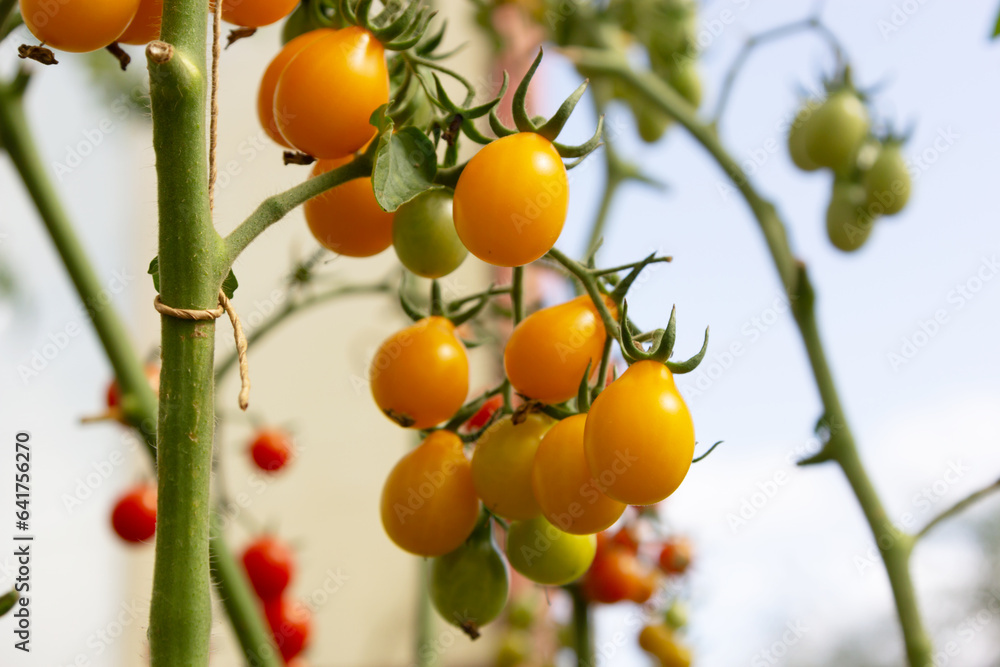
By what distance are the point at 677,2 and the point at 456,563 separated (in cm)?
71

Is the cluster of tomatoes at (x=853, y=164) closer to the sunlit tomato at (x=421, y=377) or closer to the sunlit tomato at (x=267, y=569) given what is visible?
the sunlit tomato at (x=421, y=377)

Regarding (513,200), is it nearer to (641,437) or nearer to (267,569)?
(641,437)

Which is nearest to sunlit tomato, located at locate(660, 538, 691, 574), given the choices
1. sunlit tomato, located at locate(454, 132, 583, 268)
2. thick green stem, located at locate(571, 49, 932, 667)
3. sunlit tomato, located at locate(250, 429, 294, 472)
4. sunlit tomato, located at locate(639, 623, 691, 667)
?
sunlit tomato, located at locate(639, 623, 691, 667)

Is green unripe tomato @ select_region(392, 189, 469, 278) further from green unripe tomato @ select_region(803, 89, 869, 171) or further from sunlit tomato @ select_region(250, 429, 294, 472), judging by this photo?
sunlit tomato @ select_region(250, 429, 294, 472)

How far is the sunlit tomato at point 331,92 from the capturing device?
0.29m

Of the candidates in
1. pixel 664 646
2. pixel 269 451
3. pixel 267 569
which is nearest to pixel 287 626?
pixel 267 569

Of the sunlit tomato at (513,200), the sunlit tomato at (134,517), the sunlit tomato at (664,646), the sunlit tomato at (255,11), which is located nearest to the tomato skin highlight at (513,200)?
the sunlit tomato at (513,200)

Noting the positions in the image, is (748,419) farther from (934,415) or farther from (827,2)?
(827,2)

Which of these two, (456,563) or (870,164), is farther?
(870,164)

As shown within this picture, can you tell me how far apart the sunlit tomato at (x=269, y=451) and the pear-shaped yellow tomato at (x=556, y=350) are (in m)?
0.57

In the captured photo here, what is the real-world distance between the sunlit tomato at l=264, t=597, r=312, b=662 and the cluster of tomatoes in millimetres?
614

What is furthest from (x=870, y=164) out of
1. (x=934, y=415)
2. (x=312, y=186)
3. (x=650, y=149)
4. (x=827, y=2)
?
(x=312, y=186)

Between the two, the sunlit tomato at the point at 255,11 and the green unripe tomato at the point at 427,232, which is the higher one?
the sunlit tomato at the point at 255,11

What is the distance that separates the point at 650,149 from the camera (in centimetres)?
94
